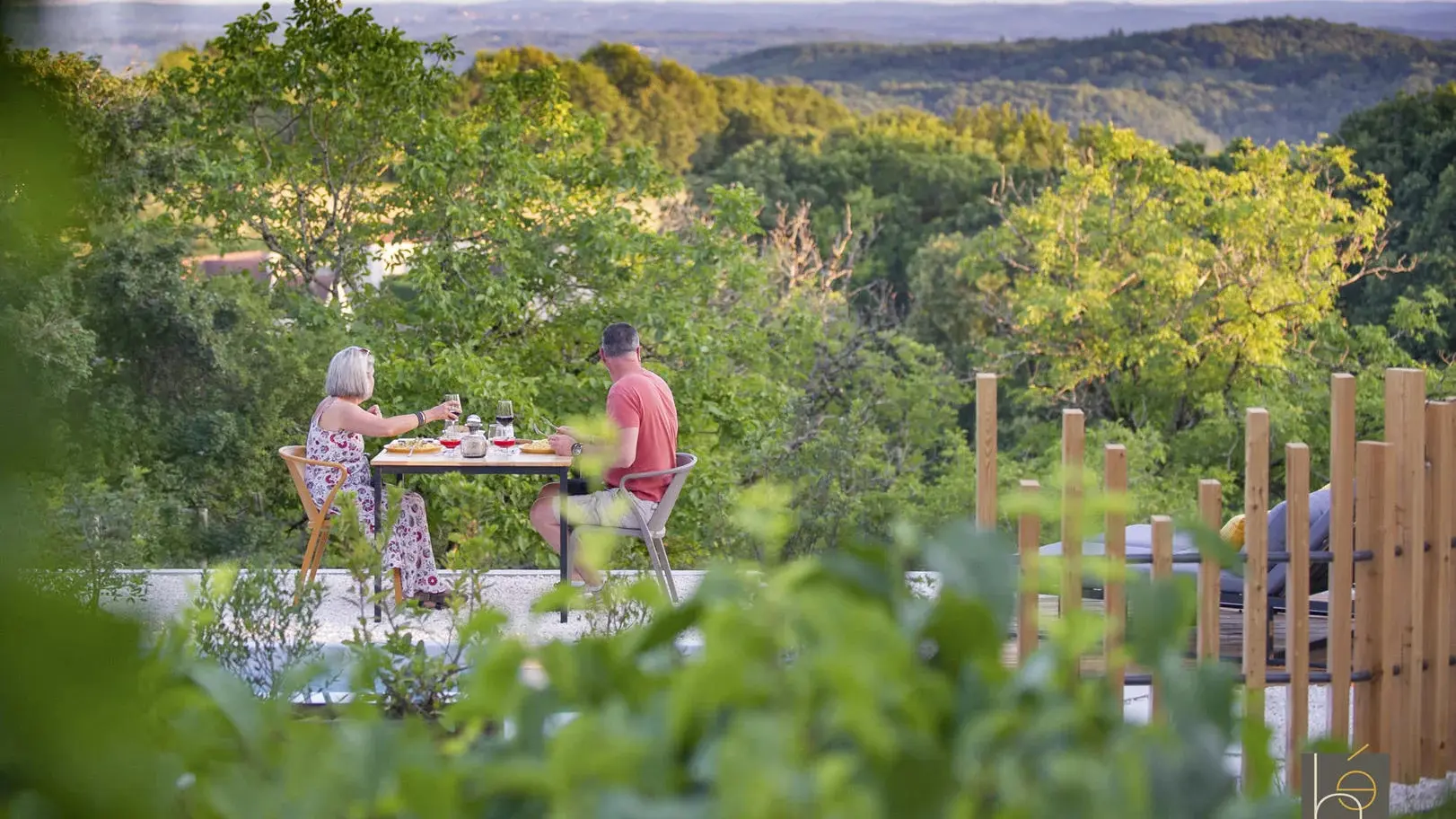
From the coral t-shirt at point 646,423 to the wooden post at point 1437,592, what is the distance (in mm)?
2516

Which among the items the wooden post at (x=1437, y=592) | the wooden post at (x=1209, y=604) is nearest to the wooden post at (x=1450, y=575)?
the wooden post at (x=1437, y=592)

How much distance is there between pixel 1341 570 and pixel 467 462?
9.99 feet

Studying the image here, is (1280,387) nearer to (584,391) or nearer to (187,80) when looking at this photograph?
(584,391)

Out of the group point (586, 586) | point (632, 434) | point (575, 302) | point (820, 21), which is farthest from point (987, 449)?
point (820, 21)

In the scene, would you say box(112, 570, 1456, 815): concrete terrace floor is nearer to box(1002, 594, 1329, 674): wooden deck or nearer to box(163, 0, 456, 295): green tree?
box(1002, 594, 1329, 674): wooden deck

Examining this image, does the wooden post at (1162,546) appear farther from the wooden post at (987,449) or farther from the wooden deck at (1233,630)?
the wooden deck at (1233,630)

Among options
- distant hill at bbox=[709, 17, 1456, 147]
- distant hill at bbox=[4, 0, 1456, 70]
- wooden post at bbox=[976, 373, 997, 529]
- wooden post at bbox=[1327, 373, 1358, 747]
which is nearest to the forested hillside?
wooden post at bbox=[976, 373, 997, 529]

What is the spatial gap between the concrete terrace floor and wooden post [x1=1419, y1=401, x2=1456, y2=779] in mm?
110

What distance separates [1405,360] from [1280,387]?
126 centimetres

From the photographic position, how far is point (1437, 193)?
20.2m

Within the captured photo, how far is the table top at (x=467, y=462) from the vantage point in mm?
5438

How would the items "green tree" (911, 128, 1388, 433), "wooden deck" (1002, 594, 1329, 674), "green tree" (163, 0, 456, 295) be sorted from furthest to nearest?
"green tree" (911, 128, 1388, 433) < "green tree" (163, 0, 456, 295) < "wooden deck" (1002, 594, 1329, 674)

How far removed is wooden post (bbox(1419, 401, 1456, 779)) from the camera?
383 cm

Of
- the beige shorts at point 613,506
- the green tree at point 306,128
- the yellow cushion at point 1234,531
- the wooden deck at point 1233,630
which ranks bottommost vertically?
the wooden deck at point 1233,630
